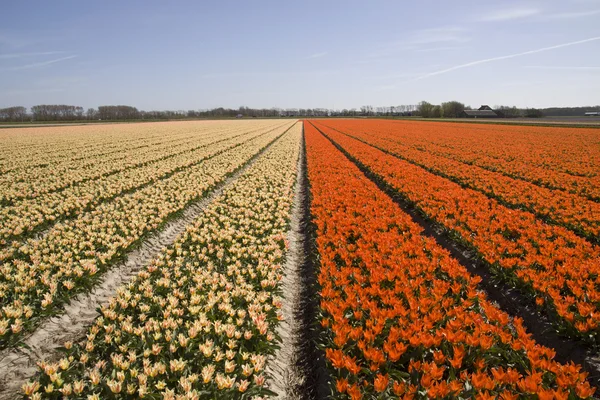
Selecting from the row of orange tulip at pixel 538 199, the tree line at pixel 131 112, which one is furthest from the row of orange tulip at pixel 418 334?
the tree line at pixel 131 112

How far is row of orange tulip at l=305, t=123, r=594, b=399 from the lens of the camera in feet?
10.3

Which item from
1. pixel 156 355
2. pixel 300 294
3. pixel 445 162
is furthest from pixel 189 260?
pixel 445 162

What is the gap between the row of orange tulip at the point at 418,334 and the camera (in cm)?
313

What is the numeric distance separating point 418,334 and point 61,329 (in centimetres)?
518

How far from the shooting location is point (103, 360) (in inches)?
155

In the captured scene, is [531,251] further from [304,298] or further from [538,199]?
[538,199]

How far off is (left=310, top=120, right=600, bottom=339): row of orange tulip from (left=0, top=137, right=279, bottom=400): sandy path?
23.2 ft

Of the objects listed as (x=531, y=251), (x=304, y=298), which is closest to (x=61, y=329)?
(x=304, y=298)

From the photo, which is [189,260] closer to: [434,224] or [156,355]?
[156,355]

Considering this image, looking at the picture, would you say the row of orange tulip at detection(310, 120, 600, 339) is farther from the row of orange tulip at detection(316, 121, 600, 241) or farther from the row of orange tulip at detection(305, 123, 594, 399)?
the row of orange tulip at detection(316, 121, 600, 241)

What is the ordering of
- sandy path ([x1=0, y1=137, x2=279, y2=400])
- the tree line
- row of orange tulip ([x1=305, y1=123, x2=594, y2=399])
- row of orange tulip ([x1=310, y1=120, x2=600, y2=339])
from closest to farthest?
row of orange tulip ([x1=305, y1=123, x2=594, y2=399]) → sandy path ([x1=0, y1=137, x2=279, y2=400]) → row of orange tulip ([x1=310, y1=120, x2=600, y2=339]) → the tree line

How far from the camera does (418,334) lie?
3.76m

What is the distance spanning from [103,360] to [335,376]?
2896 mm

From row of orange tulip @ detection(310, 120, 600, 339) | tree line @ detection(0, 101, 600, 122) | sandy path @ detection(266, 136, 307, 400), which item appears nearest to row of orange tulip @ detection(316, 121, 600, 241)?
row of orange tulip @ detection(310, 120, 600, 339)
